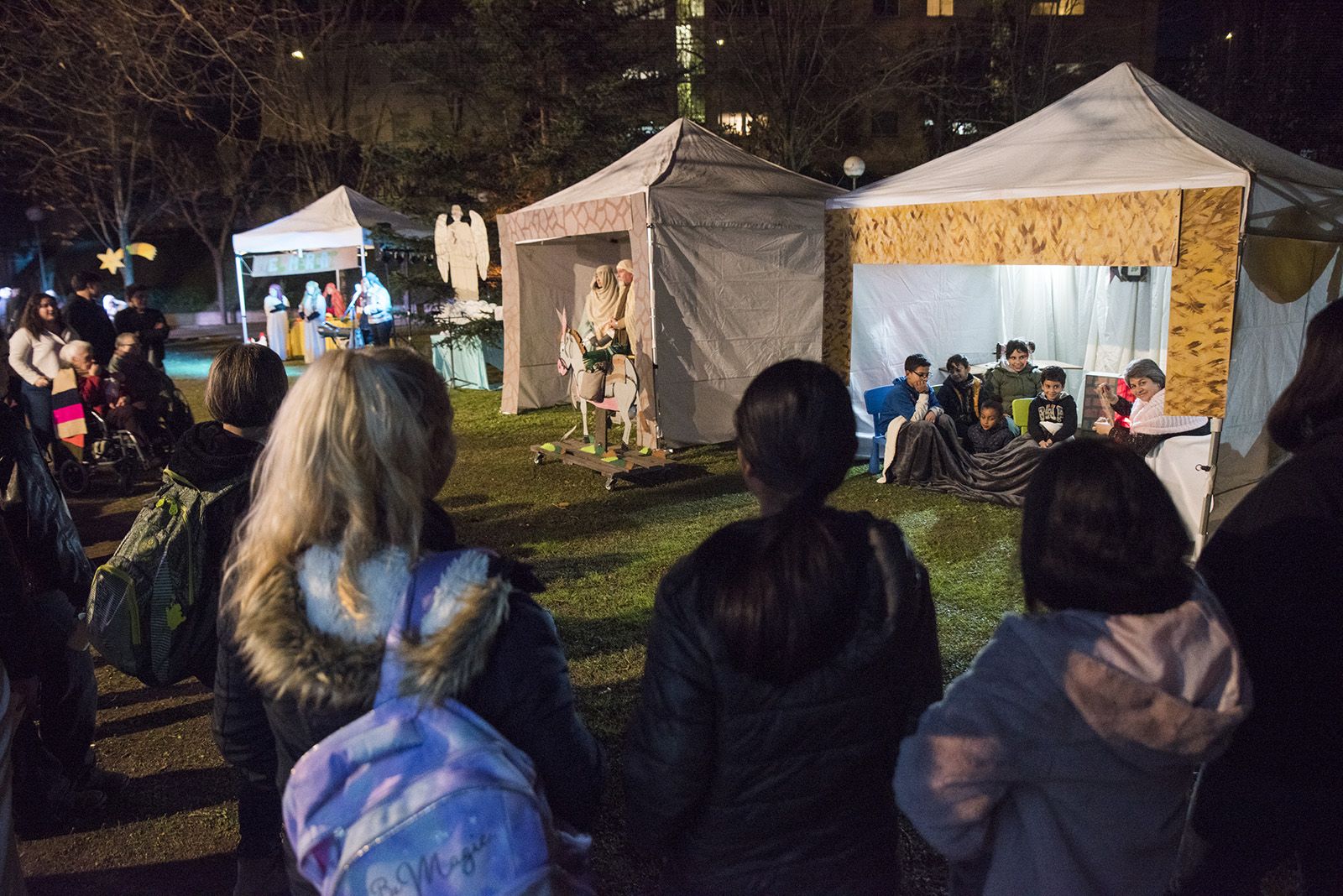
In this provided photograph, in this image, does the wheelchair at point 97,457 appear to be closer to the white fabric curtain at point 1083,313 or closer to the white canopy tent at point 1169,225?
the white canopy tent at point 1169,225

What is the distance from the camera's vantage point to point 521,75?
12688 millimetres

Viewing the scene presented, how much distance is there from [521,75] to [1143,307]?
28.2 ft

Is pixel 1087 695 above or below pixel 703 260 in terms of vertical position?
below

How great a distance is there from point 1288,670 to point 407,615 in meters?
1.61

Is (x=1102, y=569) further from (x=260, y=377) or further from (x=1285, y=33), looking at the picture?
(x=1285, y=33)

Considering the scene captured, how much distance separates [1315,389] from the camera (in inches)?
73.0

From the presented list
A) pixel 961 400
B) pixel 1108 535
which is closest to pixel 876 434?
pixel 961 400

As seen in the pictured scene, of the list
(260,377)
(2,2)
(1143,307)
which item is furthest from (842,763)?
(1143,307)

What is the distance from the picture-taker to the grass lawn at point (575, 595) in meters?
3.00

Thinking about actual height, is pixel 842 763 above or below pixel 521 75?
below

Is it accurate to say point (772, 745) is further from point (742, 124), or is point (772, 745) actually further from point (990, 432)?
point (742, 124)

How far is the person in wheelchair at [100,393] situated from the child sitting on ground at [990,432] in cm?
709

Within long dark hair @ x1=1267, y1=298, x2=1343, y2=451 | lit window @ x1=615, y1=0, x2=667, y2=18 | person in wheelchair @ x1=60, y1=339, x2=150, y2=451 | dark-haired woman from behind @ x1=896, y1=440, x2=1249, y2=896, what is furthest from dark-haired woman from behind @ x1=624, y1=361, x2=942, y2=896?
lit window @ x1=615, y1=0, x2=667, y2=18

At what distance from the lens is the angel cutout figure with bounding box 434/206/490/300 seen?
34.5 ft
